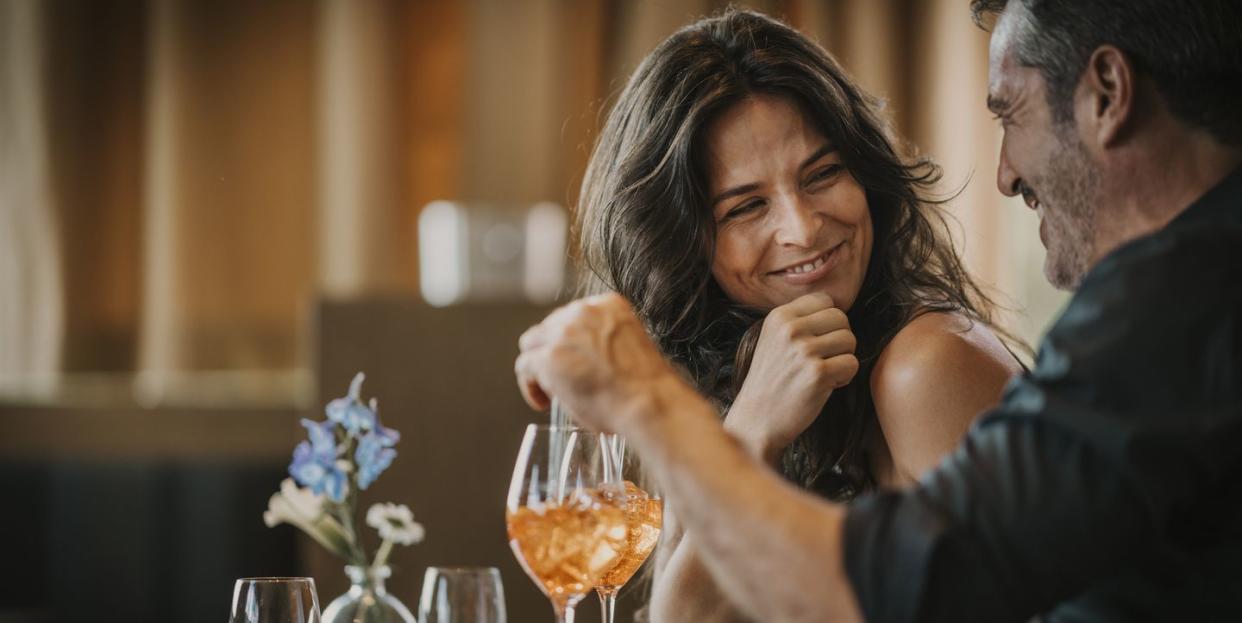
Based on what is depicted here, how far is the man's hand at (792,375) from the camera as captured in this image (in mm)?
1405

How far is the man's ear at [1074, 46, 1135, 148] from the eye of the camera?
1.02 meters

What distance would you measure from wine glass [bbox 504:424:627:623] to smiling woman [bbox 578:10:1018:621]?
1.04 feet

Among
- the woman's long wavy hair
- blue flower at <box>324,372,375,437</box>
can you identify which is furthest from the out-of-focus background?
blue flower at <box>324,372,375,437</box>

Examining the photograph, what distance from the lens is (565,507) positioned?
1.12 metres

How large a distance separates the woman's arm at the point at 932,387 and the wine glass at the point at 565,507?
0.37m

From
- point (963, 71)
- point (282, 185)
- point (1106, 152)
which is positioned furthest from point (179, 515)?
point (1106, 152)

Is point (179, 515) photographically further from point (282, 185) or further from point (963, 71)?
point (963, 71)

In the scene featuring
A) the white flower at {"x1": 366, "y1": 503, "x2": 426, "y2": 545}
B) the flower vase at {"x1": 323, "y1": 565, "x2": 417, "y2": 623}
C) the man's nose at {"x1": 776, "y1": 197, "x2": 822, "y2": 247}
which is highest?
the man's nose at {"x1": 776, "y1": 197, "x2": 822, "y2": 247}

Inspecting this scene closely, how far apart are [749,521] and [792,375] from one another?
0.57 metres

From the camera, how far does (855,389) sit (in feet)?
5.15

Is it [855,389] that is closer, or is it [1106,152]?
[1106,152]

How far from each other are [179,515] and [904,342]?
2739 mm

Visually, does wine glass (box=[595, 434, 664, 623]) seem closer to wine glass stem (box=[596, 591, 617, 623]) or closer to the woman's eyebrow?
wine glass stem (box=[596, 591, 617, 623])

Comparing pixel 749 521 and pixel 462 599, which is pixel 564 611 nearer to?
pixel 462 599
